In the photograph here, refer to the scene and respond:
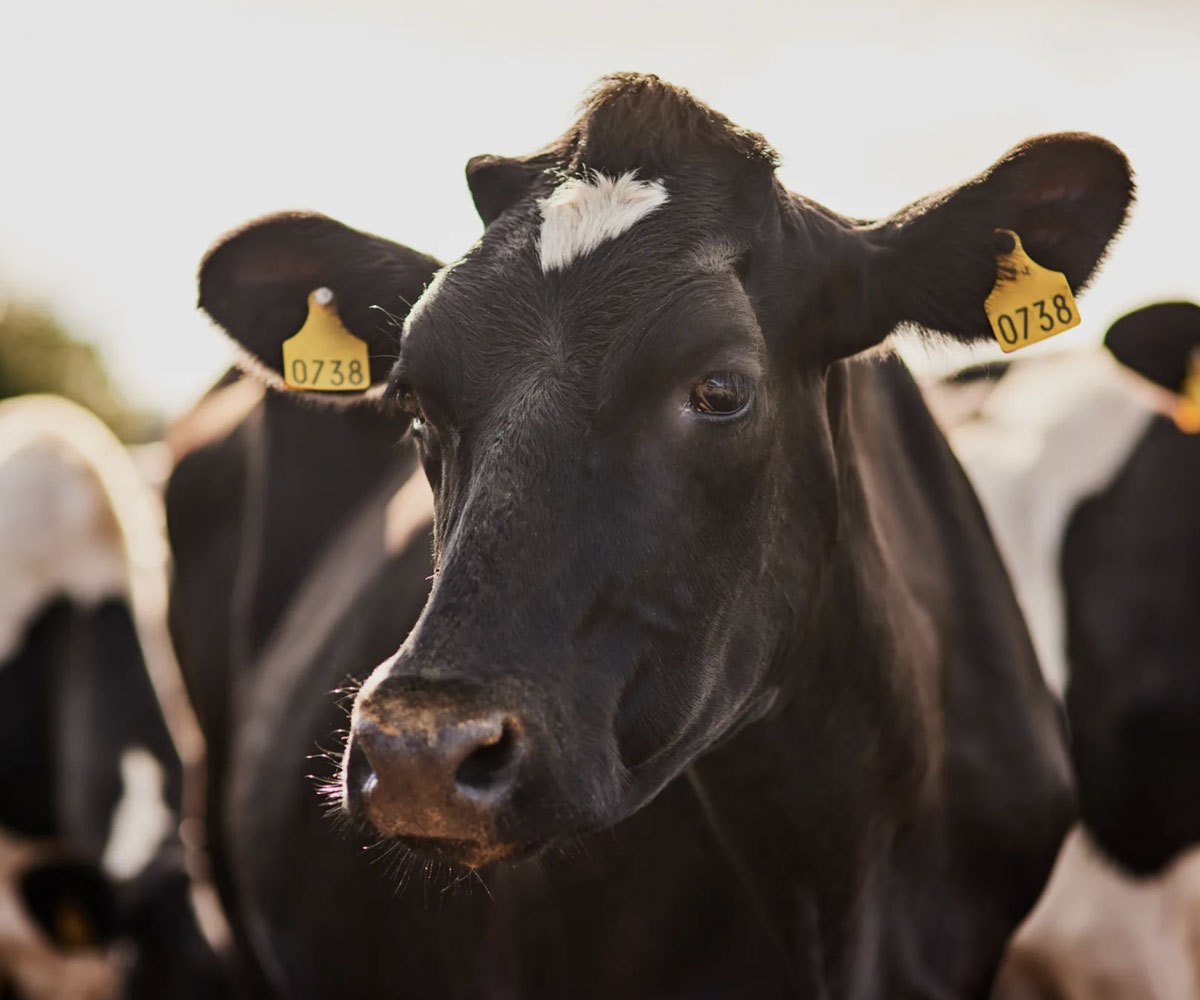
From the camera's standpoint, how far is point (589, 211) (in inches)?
103

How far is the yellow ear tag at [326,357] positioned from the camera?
333 centimetres

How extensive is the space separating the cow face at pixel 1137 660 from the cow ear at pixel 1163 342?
59 mm

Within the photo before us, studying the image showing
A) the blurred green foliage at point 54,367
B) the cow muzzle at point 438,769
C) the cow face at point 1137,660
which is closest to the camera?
the cow muzzle at point 438,769

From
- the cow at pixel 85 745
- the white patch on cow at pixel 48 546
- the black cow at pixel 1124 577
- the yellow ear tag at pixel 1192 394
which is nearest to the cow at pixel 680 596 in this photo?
the black cow at pixel 1124 577

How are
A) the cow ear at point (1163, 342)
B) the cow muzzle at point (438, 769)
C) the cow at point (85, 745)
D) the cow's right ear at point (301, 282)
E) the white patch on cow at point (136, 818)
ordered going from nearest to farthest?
the cow muzzle at point (438, 769) < the cow's right ear at point (301, 282) < the cow ear at point (1163, 342) < the cow at point (85, 745) < the white patch on cow at point (136, 818)

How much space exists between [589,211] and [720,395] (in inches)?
16.3

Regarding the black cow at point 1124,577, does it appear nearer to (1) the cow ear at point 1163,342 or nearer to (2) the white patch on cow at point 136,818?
(1) the cow ear at point 1163,342

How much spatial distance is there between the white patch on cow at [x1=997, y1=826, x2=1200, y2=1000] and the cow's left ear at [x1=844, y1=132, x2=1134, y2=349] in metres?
2.05

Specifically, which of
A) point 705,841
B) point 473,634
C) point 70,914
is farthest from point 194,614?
point 473,634

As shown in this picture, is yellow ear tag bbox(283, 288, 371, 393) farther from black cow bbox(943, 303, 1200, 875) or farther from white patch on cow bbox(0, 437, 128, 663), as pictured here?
white patch on cow bbox(0, 437, 128, 663)

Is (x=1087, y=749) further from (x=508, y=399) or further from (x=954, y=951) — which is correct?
(x=508, y=399)

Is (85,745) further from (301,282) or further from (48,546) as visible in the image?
(301,282)

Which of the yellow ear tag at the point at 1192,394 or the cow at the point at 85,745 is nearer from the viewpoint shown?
the yellow ear tag at the point at 1192,394

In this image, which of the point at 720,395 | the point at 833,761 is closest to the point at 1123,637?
the point at 833,761
